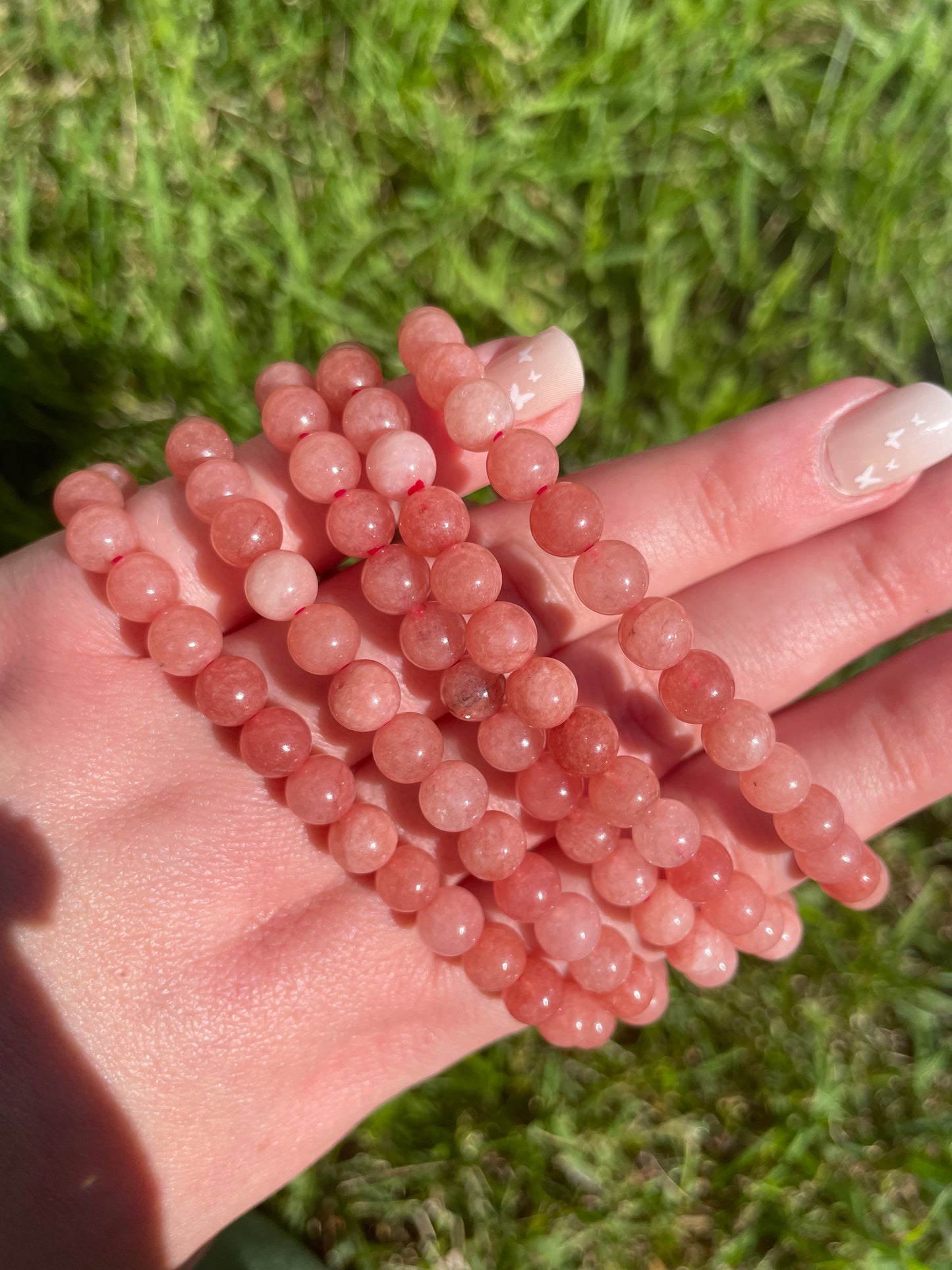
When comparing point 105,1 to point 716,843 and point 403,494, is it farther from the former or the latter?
point 716,843

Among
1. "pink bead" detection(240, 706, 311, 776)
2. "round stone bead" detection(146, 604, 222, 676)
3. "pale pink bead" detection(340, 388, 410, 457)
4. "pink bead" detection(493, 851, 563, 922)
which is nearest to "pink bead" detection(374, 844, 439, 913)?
"pink bead" detection(493, 851, 563, 922)

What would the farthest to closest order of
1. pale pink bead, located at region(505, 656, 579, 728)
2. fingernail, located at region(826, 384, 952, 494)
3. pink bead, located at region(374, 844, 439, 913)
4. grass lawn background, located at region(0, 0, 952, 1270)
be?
grass lawn background, located at region(0, 0, 952, 1270) < fingernail, located at region(826, 384, 952, 494) < pink bead, located at region(374, 844, 439, 913) < pale pink bead, located at region(505, 656, 579, 728)

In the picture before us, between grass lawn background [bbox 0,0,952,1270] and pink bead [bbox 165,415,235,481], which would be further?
grass lawn background [bbox 0,0,952,1270]

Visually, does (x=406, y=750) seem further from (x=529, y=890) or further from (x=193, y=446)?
(x=193, y=446)

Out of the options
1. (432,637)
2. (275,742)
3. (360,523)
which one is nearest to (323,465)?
(360,523)

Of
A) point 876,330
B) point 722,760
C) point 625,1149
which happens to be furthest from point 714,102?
point 625,1149

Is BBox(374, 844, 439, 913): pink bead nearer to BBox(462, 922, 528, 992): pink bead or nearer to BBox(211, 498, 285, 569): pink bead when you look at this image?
BBox(462, 922, 528, 992): pink bead
